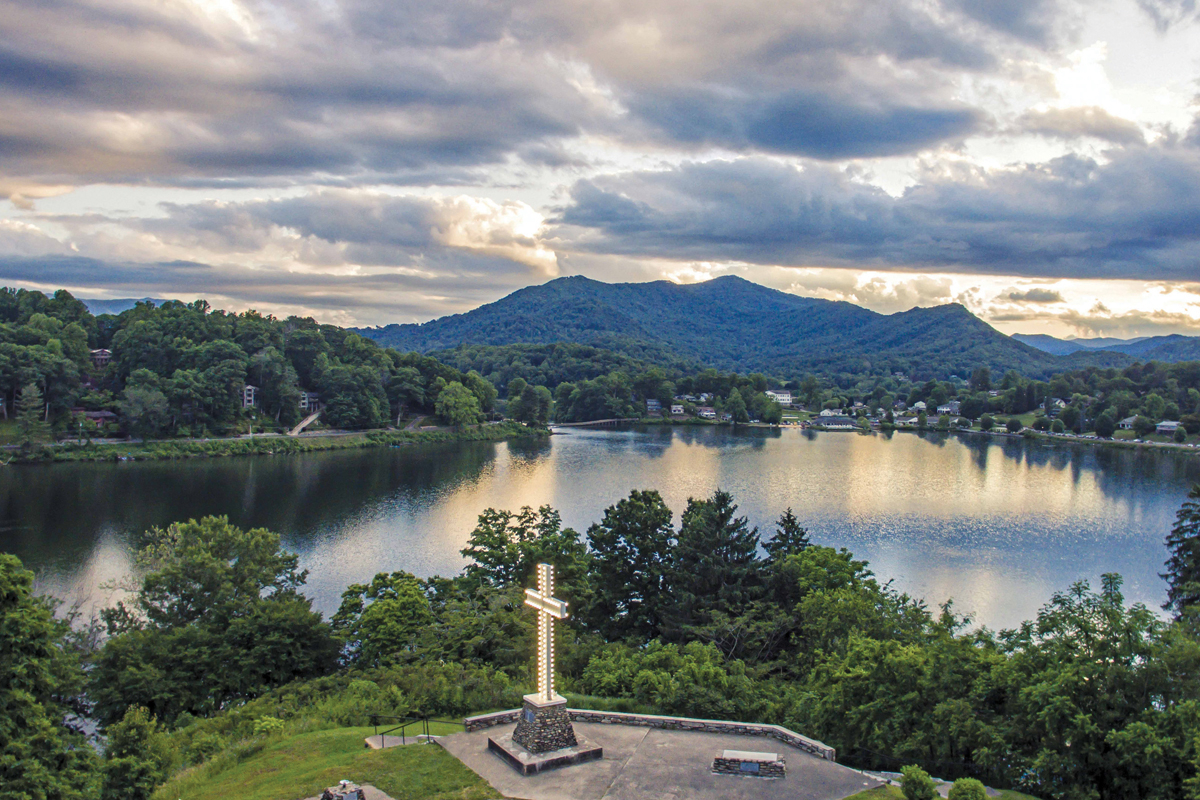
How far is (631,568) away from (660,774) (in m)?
16.7

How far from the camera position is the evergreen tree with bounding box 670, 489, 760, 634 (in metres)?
28.4

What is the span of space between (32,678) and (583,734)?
1053cm

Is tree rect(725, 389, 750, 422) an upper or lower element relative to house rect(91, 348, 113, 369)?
lower

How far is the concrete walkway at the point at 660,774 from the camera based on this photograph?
564 inches

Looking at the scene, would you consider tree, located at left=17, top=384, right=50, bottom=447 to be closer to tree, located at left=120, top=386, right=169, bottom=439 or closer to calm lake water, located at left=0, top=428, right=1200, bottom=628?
calm lake water, located at left=0, top=428, right=1200, bottom=628

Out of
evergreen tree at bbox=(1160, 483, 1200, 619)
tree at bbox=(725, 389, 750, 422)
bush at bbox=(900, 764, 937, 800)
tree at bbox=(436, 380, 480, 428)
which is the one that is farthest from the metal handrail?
tree at bbox=(725, 389, 750, 422)

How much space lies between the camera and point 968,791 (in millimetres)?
12195

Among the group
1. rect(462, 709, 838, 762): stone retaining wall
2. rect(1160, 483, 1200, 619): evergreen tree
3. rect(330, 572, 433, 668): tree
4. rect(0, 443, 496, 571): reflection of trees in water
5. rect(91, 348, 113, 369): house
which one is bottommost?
rect(0, 443, 496, 571): reflection of trees in water

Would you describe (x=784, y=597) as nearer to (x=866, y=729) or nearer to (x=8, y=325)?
(x=866, y=729)

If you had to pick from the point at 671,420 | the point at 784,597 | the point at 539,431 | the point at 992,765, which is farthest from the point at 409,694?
the point at 671,420

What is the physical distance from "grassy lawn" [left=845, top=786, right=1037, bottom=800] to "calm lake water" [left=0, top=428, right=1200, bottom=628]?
72.1 feet

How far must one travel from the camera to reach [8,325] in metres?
94.2

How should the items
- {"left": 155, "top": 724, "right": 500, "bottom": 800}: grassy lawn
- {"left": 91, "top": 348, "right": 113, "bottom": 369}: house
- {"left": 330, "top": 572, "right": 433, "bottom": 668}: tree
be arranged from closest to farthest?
{"left": 155, "top": 724, "right": 500, "bottom": 800}: grassy lawn, {"left": 330, "top": 572, "right": 433, "bottom": 668}: tree, {"left": 91, "top": 348, "right": 113, "bottom": 369}: house

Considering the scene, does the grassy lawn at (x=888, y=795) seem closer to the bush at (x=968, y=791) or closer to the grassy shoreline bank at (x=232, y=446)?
the bush at (x=968, y=791)
